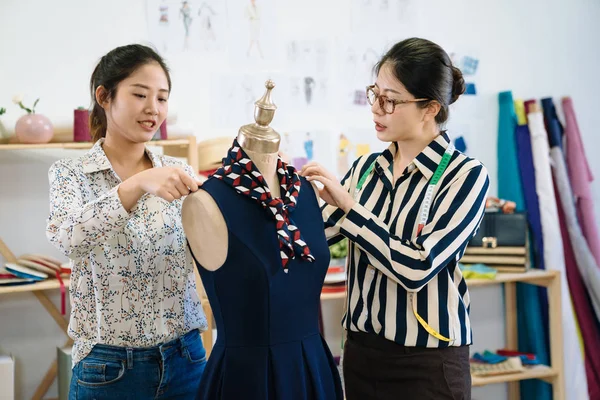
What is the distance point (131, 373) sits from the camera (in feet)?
5.37

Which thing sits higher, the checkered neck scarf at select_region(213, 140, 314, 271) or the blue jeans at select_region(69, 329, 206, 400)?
the checkered neck scarf at select_region(213, 140, 314, 271)

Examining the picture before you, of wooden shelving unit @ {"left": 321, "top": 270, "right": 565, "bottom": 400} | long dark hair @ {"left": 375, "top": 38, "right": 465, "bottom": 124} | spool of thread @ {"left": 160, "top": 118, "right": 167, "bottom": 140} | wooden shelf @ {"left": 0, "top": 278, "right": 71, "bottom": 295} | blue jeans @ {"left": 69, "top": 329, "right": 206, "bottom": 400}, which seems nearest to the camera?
blue jeans @ {"left": 69, "top": 329, "right": 206, "bottom": 400}

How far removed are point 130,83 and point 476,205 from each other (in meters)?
0.89

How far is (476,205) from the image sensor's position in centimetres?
179

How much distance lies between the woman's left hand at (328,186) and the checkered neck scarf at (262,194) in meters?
0.16

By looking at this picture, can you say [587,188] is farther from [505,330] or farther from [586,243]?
[505,330]

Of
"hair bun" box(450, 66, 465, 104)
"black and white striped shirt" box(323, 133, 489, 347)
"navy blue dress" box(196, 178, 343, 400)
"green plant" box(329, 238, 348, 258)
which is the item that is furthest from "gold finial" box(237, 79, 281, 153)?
"green plant" box(329, 238, 348, 258)

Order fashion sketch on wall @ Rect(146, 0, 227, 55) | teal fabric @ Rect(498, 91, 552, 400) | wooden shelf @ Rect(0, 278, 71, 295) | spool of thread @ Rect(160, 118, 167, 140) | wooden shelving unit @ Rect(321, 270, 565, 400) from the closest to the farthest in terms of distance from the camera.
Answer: wooden shelf @ Rect(0, 278, 71, 295) < spool of thread @ Rect(160, 118, 167, 140) < fashion sketch on wall @ Rect(146, 0, 227, 55) < wooden shelving unit @ Rect(321, 270, 565, 400) < teal fabric @ Rect(498, 91, 552, 400)

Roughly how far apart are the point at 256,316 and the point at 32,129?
1.76 m

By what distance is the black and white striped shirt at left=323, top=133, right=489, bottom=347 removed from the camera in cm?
173

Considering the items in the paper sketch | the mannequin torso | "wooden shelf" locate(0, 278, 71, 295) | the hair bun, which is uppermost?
the paper sketch

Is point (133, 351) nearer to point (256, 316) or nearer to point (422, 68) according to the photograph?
point (256, 316)

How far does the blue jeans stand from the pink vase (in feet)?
4.76

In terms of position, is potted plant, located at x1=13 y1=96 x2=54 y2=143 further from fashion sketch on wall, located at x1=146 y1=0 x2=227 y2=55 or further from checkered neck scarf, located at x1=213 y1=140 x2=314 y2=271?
checkered neck scarf, located at x1=213 y1=140 x2=314 y2=271
